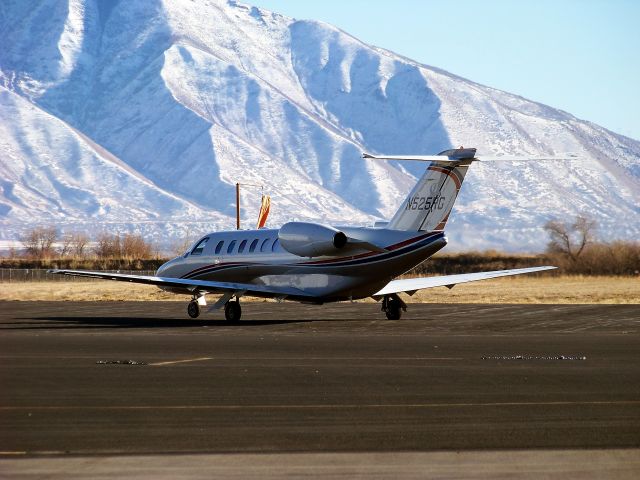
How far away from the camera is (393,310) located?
4044cm

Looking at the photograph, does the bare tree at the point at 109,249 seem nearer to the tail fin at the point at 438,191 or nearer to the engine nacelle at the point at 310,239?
the engine nacelle at the point at 310,239

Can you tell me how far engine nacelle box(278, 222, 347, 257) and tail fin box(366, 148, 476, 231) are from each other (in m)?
1.87

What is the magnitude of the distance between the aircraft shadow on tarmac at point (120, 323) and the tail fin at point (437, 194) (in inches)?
176

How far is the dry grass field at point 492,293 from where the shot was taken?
5731 cm

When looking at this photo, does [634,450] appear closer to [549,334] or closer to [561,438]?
[561,438]

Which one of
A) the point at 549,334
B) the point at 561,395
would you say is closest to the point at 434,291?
the point at 549,334

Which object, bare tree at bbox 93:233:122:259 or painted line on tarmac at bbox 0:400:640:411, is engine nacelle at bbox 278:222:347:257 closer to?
painted line on tarmac at bbox 0:400:640:411

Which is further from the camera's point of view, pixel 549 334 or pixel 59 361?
pixel 549 334

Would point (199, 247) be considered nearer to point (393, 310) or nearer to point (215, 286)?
point (215, 286)

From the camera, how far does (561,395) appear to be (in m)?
19.0

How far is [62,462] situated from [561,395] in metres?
A: 7.97

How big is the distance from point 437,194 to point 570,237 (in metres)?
79.9

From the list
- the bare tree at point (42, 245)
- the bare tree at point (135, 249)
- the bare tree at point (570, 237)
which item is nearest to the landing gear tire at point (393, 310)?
the bare tree at point (570, 237)

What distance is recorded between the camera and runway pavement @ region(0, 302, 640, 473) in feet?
49.2
